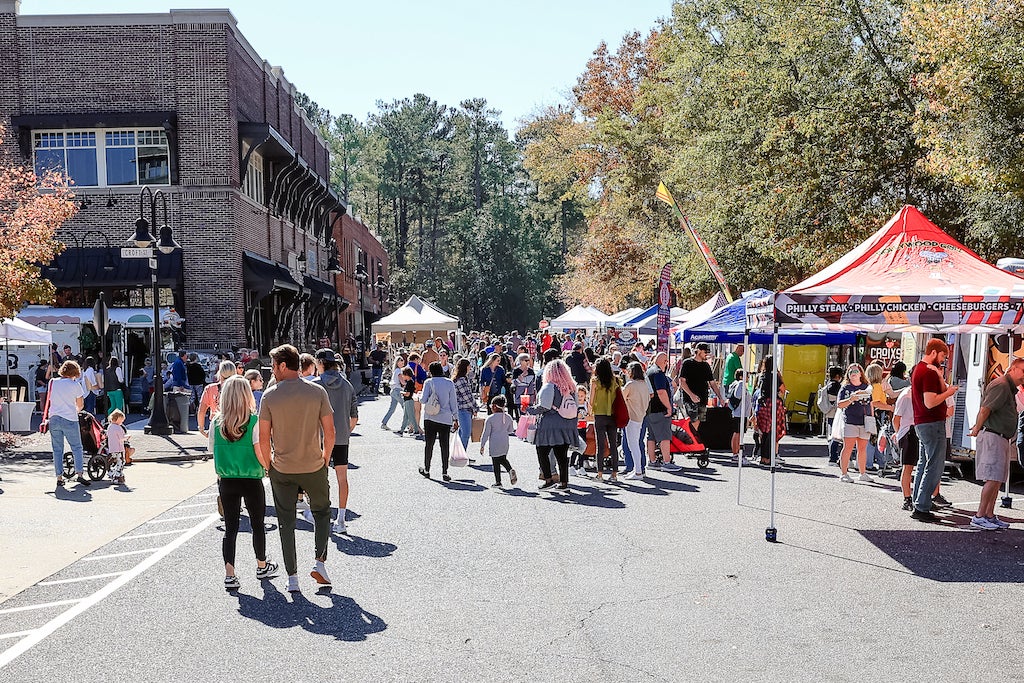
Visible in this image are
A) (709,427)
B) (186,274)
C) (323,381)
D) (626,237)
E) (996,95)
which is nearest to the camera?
(323,381)

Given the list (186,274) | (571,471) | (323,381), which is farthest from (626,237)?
(323,381)

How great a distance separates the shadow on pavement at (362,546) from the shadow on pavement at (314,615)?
1.41 metres

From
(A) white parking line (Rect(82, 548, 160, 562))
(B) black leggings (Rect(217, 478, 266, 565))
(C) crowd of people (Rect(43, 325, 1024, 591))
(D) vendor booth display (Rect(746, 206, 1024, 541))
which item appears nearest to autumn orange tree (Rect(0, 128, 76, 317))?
(C) crowd of people (Rect(43, 325, 1024, 591))

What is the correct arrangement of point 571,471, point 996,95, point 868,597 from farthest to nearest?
point 996,95, point 571,471, point 868,597

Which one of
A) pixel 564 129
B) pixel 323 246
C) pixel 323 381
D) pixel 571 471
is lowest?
pixel 571 471

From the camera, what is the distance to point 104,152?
3128 centimetres

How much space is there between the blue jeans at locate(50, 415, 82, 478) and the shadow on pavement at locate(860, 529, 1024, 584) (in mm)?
10061

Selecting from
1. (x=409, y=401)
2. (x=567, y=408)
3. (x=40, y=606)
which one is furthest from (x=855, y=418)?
(x=40, y=606)

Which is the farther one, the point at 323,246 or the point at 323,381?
the point at 323,246

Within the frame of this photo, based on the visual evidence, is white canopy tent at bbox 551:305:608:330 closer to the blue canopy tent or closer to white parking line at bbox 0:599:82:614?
the blue canopy tent

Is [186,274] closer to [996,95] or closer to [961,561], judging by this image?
[996,95]

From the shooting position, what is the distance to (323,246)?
5075 centimetres

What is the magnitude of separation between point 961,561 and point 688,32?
31.3m

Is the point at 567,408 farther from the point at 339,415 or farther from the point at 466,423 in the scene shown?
the point at 339,415
